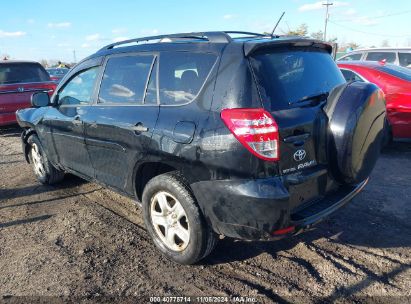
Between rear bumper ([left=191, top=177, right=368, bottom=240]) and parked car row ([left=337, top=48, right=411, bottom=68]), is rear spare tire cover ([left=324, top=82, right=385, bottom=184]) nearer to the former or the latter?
rear bumper ([left=191, top=177, right=368, bottom=240])

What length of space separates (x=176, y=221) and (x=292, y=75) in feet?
5.04

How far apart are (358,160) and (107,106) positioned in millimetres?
2420

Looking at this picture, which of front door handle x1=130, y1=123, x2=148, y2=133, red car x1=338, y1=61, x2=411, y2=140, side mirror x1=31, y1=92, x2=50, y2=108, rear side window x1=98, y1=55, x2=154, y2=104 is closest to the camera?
front door handle x1=130, y1=123, x2=148, y2=133

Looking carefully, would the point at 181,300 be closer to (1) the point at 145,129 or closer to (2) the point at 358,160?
(1) the point at 145,129

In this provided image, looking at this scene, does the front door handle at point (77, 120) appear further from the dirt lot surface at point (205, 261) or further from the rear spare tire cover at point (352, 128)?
the rear spare tire cover at point (352, 128)

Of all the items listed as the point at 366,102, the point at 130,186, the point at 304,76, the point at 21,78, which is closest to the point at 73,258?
the point at 130,186

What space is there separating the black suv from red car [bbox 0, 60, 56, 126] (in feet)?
20.0

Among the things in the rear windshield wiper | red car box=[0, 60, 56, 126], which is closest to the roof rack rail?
the rear windshield wiper

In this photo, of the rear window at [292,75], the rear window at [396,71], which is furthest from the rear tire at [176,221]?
the rear window at [396,71]

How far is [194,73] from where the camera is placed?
9.96 feet

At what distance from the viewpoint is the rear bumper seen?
259 centimetres

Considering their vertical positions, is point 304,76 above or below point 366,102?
above

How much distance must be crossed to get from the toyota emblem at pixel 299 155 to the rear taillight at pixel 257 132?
194mm

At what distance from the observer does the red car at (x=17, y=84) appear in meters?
8.69
